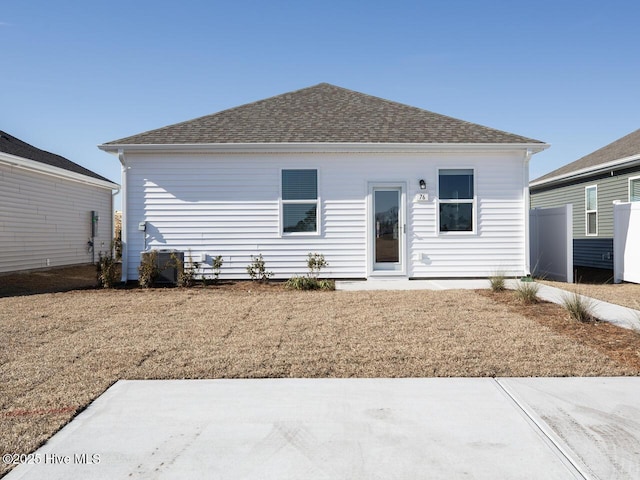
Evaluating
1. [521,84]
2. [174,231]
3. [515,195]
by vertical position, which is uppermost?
[521,84]

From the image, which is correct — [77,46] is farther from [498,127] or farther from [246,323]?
[498,127]

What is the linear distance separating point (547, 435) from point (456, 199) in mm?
8602

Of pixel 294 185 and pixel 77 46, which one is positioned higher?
pixel 77 46

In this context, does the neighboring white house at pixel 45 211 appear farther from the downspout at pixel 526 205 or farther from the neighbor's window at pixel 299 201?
the downspout at pixel 526 205

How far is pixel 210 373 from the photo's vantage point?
4.21 m

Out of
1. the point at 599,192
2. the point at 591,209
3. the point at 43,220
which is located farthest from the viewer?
the point at 591,209

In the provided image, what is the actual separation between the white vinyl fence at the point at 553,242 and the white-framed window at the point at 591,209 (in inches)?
141

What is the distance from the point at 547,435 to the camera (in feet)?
9.55

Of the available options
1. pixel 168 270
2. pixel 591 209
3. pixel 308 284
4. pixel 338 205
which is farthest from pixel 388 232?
pixel 591 209

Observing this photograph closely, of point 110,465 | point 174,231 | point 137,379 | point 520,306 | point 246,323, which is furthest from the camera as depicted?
point 174,231

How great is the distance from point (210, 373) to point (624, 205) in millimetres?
11033

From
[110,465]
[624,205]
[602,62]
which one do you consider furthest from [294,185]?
[602,62]

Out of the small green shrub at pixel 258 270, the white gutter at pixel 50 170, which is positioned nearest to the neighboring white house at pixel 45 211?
the white gutter at pixel 50 170

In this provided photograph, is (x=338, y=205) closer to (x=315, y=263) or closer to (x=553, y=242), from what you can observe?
(x=315, y=263)
